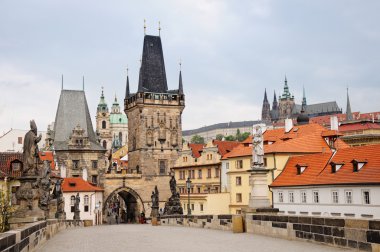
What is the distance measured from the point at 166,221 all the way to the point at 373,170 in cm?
1408

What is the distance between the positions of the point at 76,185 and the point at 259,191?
52237mm

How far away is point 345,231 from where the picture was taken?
1267cm

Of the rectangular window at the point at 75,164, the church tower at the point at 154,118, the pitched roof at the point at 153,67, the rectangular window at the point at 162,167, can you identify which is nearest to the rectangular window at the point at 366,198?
the church tower at the point at 154,118

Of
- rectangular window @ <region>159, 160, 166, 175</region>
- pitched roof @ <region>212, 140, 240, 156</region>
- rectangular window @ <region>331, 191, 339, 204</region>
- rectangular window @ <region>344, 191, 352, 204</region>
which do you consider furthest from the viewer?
rectangular window @ <region>159, 160, 166, 175</region>

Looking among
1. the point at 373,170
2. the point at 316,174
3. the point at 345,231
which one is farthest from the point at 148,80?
the point at 345,231

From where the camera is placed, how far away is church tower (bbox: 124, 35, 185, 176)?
8238cm

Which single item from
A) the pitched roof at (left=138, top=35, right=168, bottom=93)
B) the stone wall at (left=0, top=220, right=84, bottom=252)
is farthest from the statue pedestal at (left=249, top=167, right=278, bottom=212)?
the pitched roof at (left=138, top=35, right=168, bottom=93)

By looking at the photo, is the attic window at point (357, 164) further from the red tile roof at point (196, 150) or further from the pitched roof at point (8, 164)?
the red tile roof at point (196, 150)

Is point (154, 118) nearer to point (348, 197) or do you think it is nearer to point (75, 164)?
point (75, 164)

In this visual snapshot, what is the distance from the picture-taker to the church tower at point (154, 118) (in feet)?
270

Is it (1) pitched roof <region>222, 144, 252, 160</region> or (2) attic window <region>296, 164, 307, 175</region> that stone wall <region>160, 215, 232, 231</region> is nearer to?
(2) attic window <region>296, 164, 307, 175</region>

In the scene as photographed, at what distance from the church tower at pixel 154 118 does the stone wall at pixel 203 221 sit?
46.1 metres

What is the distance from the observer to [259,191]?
20.9m

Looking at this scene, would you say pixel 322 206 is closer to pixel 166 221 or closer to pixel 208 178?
pixel 166 221
